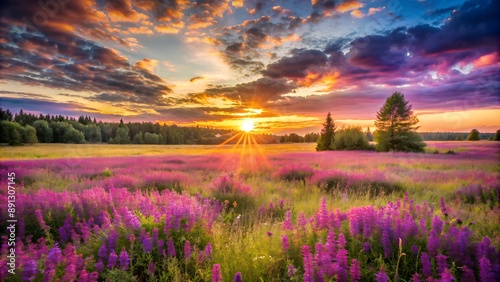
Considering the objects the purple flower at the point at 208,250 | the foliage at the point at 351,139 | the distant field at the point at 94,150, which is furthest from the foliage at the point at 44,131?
the purple flower at the point at 208,250

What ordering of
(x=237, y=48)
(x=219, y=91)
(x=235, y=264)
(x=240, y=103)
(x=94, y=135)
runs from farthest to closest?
(x=94, y=135) → (x=240, y=103) → (x=219, y=91) → (x=237, y=48) → (x=235, y=264)

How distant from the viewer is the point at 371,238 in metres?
2.92

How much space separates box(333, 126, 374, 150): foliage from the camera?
34406 millimetres

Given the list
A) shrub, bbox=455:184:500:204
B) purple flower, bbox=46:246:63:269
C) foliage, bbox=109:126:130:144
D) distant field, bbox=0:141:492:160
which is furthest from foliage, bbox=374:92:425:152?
foliage, bbox=109:126:130:144

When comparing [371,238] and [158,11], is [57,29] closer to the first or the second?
[158,11]

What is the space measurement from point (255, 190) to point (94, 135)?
201ft

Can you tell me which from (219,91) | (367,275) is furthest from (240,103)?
(367,275)

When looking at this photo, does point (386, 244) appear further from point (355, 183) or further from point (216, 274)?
point (355, 183)

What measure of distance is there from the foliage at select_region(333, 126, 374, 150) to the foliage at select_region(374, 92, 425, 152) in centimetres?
580

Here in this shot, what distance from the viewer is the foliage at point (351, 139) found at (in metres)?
34.4

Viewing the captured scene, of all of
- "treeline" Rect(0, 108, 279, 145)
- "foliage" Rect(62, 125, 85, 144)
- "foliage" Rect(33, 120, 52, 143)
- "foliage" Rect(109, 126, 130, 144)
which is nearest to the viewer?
"treeline" Rect(0, 108, 279, 145)

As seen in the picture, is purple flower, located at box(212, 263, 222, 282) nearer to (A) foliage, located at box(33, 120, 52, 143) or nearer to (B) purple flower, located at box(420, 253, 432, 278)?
(B) purple flower, located at box(420, 253, 432, 278)

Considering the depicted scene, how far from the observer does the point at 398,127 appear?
89.0 ft

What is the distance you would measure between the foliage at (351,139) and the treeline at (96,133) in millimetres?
16229
